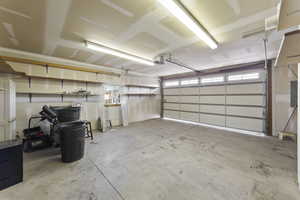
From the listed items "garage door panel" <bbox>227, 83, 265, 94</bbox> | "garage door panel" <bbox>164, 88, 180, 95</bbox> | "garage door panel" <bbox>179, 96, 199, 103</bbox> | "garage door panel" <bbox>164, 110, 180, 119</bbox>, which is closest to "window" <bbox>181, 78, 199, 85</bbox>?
"garage door panel" <bbox>164, 88, 180, 95</bbox>

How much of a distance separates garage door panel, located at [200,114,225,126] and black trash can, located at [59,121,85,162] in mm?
5313

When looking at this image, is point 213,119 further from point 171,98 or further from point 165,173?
point 165,173

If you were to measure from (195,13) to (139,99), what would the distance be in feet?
17.6

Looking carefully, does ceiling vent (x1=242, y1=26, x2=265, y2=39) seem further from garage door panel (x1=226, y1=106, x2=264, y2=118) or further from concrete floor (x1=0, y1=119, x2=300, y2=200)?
garage door panel (x1=226, y1=106, x2=264, y2=118)

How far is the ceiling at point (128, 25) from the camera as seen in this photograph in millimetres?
1763

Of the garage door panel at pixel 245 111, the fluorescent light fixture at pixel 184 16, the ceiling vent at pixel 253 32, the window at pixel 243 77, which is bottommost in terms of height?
the garage door panel at pixel 245 111

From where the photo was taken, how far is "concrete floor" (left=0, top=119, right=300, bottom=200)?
1658mm

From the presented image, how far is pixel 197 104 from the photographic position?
6109mm

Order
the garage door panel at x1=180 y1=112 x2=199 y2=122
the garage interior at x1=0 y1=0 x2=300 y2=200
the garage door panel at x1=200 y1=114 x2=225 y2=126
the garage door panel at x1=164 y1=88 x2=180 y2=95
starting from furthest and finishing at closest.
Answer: the garage door panel at x1=164 y1=88 x2=180 y2=95 < the garage door panel at x1=180 y1=112 x2=199 y2=122 < the garage door panel at x1=200 y1=114 x2=225 y2=126 < the garage interior at x1=0 y1=0 x2=300 y2=200

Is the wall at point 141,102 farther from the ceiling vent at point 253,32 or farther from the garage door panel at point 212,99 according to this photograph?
the ceiling vent at point 253,32

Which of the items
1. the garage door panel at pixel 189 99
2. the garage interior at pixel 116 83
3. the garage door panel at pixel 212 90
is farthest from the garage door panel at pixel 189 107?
the garage interior at pixel 116 83

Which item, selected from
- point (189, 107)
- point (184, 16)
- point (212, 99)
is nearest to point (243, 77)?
point (212, 99)

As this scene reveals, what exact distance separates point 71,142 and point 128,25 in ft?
8.58

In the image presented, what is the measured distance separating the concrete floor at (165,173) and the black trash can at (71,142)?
0.49 ft
